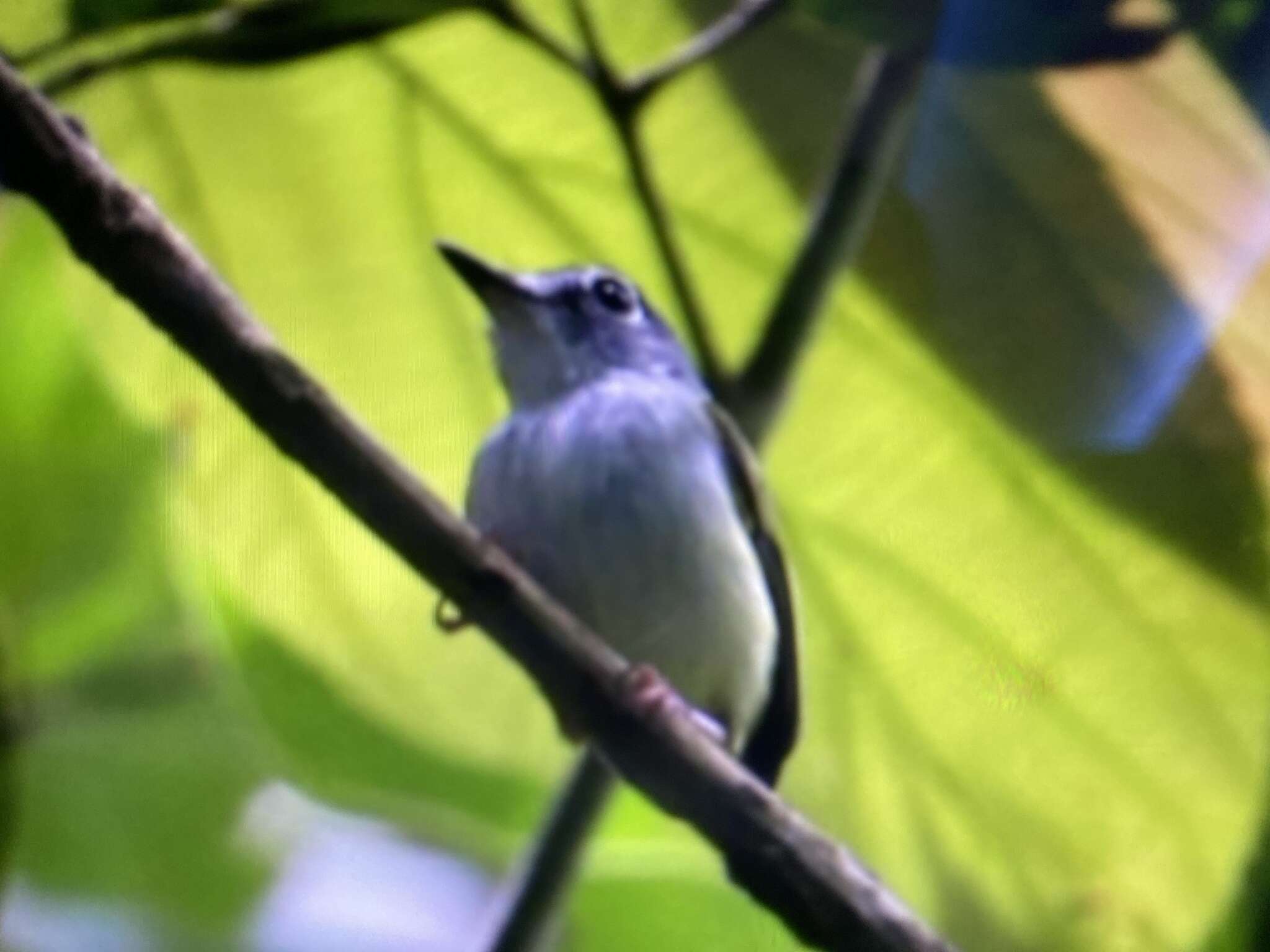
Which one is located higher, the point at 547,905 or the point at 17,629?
the point at 17,629

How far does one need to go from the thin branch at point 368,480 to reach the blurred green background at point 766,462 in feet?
0.17

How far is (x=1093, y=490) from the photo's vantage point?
2.13ft

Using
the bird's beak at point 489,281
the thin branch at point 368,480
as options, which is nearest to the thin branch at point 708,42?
the bird's beak at point 489,281

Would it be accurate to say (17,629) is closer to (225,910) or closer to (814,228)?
(225,910)

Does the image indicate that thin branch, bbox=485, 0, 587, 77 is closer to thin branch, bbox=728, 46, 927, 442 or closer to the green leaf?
thin branch, bbox=728, 46, 927, 442

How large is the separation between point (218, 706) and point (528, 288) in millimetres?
255

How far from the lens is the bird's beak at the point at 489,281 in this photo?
702 millimetres

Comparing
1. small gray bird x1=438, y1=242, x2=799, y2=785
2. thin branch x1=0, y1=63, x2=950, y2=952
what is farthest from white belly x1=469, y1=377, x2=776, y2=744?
thin branch x1=0, y1=63, x2=950, y2=952

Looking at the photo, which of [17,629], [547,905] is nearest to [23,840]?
[17,629]

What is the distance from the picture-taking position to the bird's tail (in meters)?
0.70

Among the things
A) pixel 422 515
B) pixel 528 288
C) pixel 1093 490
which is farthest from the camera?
pixel 528 288

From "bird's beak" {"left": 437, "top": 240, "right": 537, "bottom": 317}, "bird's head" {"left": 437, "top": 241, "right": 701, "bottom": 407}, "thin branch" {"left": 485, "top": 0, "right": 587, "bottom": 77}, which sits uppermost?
"thin branch" {"left": 485, "top": 0, "right": 587, "bottom": 77}

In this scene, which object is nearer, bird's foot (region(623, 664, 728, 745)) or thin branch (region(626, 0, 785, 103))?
bird's foot (region(623, 664, 728, 745))

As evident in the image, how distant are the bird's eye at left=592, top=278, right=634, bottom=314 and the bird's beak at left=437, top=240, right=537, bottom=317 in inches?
1.3
